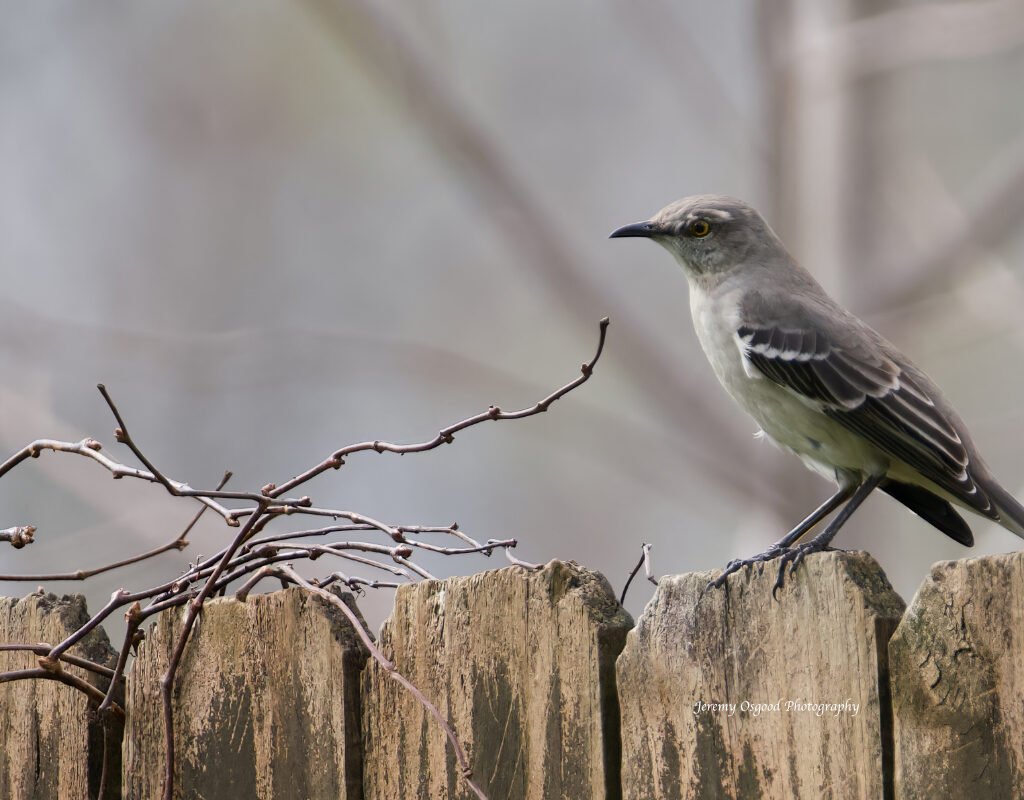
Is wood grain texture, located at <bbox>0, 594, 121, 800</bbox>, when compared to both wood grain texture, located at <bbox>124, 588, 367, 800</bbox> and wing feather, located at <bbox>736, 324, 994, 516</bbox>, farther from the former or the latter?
wing feather, located at <bbox>736, 324, 994, 516</bbox>

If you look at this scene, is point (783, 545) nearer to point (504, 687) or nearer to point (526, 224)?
point (504, 687)

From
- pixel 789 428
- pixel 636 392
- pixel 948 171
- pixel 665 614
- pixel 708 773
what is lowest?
pixel 708 773

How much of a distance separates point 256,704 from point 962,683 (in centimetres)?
137

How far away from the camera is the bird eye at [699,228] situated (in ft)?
Result: 12.8

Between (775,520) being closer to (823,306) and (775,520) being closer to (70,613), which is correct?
(823,306)

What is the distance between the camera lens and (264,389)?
964 cm

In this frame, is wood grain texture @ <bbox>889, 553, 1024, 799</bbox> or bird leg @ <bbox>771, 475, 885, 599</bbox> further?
bird leg @ <bbox>771, 475, 885, 599</bbox>

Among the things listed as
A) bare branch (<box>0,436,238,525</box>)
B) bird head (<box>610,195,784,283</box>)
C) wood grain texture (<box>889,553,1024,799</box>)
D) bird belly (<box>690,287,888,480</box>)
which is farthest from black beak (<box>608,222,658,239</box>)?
wood grain texture (<box>889,553,1024,799</box>)

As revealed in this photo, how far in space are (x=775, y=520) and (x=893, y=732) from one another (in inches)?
245

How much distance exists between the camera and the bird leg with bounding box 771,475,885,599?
193 cm

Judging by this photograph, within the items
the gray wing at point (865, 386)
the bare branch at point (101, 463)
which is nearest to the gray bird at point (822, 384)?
the gray wing at point (865, 386)

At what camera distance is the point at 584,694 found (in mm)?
2070

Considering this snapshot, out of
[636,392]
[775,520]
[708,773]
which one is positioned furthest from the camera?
[636,392]

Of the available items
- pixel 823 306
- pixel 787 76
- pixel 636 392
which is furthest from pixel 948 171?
pixel 823 306
